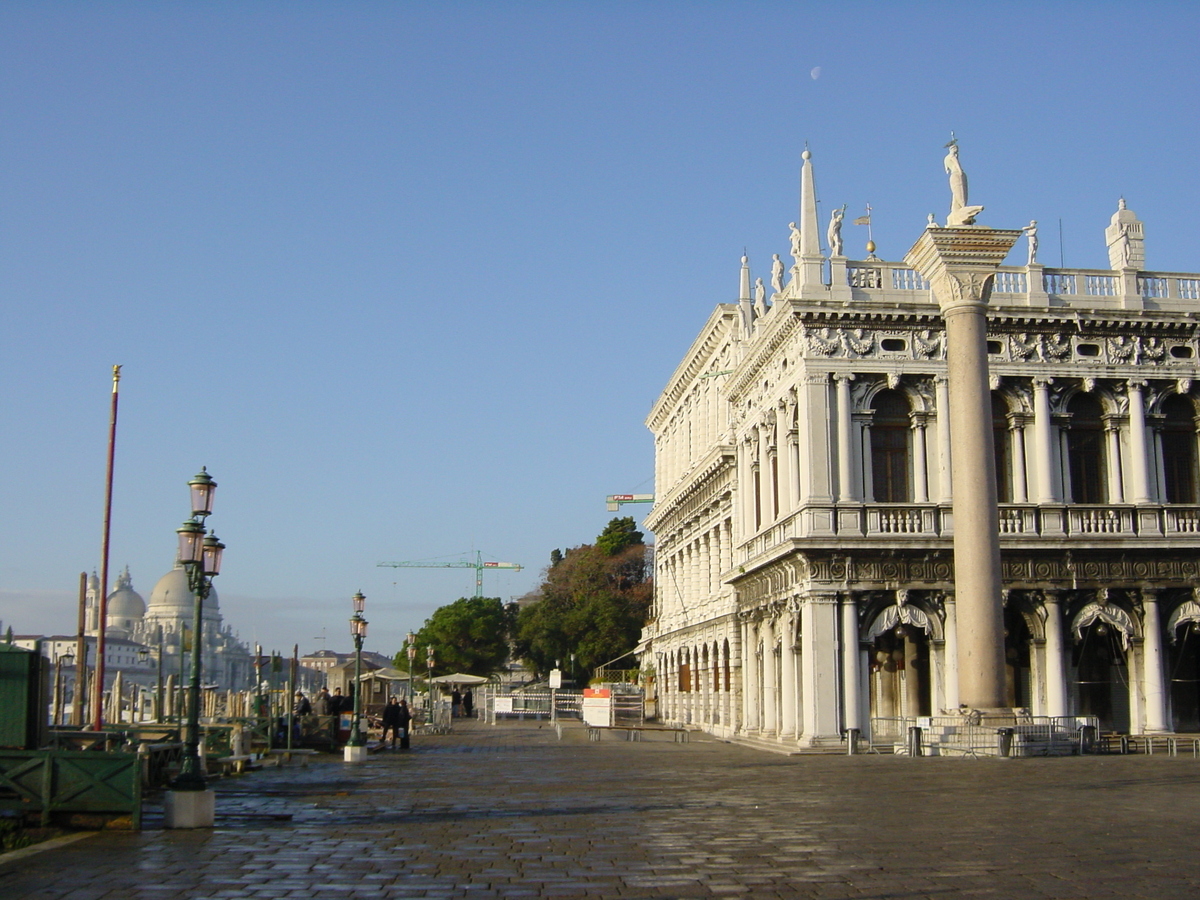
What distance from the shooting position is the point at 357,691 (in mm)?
32031

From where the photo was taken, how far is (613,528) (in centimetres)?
9506

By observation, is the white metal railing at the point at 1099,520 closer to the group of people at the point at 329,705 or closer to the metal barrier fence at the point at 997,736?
the metal barrier fence at the point at 997,736

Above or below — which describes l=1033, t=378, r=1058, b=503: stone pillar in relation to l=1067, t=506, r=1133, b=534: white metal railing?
above

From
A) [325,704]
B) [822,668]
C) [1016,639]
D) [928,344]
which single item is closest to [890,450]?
[928,344]

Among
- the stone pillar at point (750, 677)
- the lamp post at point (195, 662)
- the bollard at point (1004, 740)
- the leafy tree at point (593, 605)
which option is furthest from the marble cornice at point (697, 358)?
the lamp post at point (195, 662)

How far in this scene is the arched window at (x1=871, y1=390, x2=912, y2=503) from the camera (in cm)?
3338

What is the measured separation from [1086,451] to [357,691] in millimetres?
19512

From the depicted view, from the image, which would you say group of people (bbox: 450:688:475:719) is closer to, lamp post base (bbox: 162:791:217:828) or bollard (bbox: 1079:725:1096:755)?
bollard (bbox: 1079:725:1096:755)

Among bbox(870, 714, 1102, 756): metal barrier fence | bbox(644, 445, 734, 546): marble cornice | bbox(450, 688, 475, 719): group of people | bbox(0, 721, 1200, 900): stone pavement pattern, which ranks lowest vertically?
bbox(450, 688, 475, 719): group of people

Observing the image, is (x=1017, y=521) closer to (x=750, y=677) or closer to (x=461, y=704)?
(x=750, y=677)

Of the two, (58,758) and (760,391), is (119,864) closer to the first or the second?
(58,758)

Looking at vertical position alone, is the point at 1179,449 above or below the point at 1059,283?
below

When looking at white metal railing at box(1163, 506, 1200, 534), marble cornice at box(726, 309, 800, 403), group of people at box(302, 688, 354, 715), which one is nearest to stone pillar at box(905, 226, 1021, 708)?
marble cornice at box(726, 309, 800, 403)

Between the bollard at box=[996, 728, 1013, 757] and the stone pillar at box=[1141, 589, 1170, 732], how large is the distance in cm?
827
